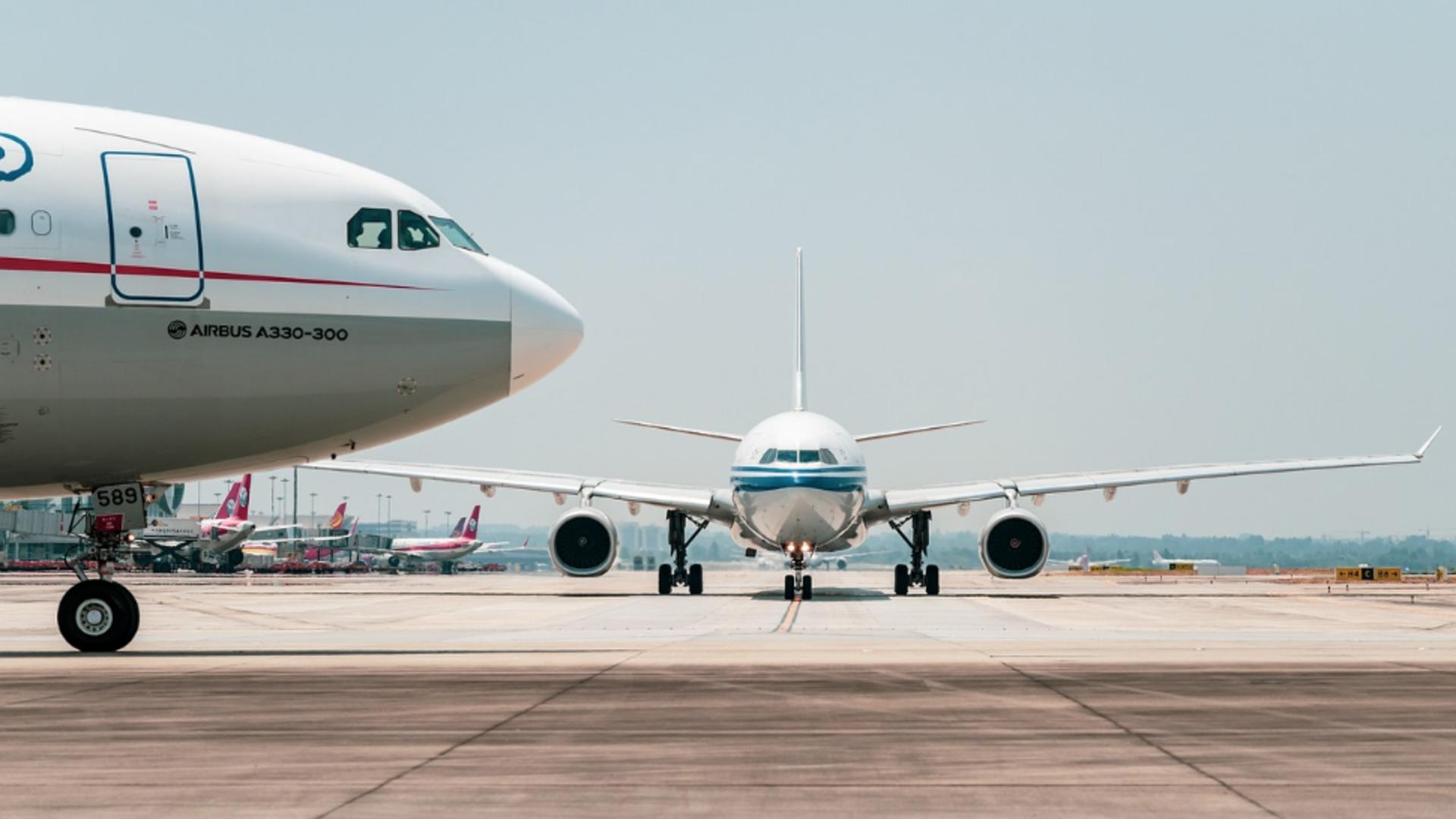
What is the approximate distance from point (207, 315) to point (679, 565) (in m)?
25.1

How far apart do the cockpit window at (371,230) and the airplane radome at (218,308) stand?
0.8 inches

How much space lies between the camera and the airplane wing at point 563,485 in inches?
1501

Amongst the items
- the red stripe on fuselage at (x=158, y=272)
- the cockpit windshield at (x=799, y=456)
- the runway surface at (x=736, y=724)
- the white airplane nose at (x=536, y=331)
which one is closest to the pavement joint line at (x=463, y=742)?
the runway surface at (x=736, y=724)

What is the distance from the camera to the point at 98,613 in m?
16.5

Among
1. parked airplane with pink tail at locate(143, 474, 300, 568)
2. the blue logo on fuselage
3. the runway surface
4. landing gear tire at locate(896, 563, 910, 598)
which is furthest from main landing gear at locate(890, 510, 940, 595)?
parked airplane with pink tail at locate(143, 474, 300, 568)

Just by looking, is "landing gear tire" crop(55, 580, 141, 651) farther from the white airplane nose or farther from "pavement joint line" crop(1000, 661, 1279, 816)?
"pavement joint line" crop(1000, 661, 1279, 816)

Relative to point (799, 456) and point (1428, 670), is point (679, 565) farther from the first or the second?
point (1428, 670)

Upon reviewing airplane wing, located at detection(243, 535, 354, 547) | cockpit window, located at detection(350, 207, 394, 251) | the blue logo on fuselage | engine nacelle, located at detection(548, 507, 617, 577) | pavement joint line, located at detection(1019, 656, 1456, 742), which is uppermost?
the blue logo on fuselage

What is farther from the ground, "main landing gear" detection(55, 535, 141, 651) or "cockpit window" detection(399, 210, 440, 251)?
"cockpit window" detection(399, 210, 440, 251)

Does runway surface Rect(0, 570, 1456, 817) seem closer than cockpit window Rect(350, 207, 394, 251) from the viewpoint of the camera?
Yes

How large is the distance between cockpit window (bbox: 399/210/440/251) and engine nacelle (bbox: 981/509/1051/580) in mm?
20993

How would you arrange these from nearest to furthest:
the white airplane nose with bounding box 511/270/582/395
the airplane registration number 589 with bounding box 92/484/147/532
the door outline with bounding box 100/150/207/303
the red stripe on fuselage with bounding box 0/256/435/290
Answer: the red stripe on fuselage with bounding box 0/256/435/290, the door outline with bounding box 100/150/207/303, the airplane registration number 589 with bounding box 92/484/147/532, the white airplane nose with bounding box 511/270/582/395

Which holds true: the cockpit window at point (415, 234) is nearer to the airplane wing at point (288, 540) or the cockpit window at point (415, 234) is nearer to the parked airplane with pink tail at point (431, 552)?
the airplane wing at point (288, 540)

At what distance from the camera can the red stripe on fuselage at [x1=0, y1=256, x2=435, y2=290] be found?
49.4ft
